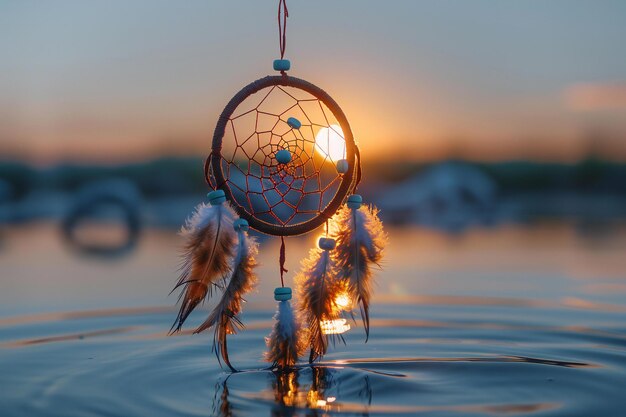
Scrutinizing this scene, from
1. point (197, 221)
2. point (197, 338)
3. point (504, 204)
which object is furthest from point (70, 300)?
point (504, 204)

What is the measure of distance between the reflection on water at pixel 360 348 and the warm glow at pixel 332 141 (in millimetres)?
941

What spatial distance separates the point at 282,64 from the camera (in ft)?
11.0

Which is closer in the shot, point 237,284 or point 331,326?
point 237,284

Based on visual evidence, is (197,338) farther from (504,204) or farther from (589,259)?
(504,204)

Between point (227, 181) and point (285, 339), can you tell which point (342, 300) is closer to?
point (285, 339)

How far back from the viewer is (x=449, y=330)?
14.6 ft

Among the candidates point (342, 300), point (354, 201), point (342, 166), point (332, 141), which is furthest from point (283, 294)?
point (332, 141)

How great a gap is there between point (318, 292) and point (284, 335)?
0.23 meters

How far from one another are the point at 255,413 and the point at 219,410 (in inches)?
5.2

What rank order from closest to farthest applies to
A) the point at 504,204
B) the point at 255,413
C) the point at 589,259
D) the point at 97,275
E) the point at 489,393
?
1. the point at 255,413
2. the point at 489,393
3. the point at 97,275
4. the point at 589,259
5. the point at 504,204

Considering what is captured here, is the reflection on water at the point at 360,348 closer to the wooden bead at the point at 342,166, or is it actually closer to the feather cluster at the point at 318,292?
the feather cluster at the point at 318,292

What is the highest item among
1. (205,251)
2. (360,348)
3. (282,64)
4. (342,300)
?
(282,64)

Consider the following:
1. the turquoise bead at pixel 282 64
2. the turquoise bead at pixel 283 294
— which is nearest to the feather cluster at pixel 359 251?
the turquoise bead at pixel 283 294

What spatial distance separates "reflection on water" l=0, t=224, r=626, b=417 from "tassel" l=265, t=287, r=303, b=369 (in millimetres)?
79
